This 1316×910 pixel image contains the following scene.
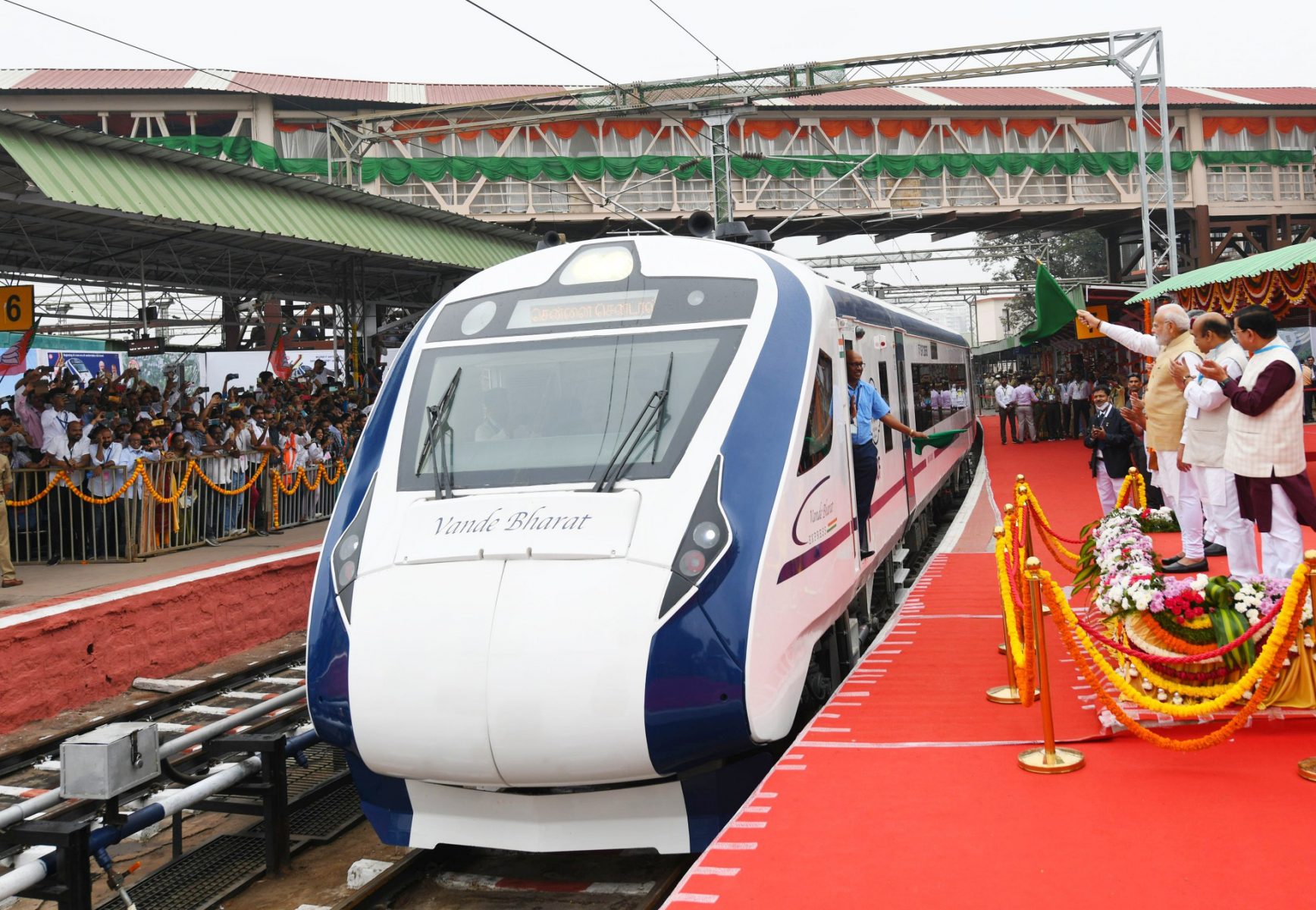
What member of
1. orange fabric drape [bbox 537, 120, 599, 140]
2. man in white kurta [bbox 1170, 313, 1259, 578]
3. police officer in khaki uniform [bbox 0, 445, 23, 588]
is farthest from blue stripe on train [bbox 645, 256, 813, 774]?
orange fabric drape [bbox 537, 120, 599, 140]

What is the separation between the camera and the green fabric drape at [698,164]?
30422mm

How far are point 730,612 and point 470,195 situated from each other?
28457 mm

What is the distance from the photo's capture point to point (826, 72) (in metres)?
24.9

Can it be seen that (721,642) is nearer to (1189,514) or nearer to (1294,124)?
(1189,514)

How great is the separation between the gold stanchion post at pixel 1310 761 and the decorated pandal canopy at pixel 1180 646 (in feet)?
0.05

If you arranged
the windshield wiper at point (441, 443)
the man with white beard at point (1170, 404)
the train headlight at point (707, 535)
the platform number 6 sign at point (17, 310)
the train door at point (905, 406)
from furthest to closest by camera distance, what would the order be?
the platform number 6 sign at point (17, 310), the train door at point (905, 406), the man with white beard at point (1170, 404), the windshield wiper at point (441, 443), the train headlight at point (707, 535)

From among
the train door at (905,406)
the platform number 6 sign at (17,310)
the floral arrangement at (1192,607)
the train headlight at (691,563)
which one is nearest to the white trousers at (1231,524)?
the floral arrangement at (1192,607)

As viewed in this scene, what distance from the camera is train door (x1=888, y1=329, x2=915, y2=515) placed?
1012 cm

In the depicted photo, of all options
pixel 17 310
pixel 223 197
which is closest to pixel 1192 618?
pixel 223 197

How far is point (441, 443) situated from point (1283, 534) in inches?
172

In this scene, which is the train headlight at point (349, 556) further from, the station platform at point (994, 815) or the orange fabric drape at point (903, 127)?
the orange fabric drape at point (903, 127)

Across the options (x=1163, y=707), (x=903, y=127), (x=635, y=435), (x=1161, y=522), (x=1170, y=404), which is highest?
(x=903, y=127)

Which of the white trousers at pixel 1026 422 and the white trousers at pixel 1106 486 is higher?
the white trousers at pixel 1026 422

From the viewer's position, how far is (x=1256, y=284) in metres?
14.6
